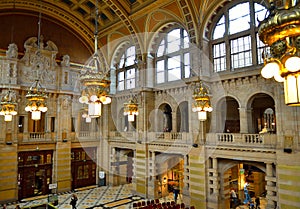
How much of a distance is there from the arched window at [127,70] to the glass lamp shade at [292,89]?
15631mm

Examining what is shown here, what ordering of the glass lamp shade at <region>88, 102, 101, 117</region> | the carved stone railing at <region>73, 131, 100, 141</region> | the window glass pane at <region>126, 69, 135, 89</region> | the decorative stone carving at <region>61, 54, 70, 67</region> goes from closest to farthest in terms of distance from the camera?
the glass lamp shade at <region>88, 102, 101, 117</region> → the decorative stone carving at <region>61, 54, 70, 67</region> → the window glass pane at <region>126, 69, 135, 89</region> → the carved stone railing at <region>73, 131, 100, 141</region>

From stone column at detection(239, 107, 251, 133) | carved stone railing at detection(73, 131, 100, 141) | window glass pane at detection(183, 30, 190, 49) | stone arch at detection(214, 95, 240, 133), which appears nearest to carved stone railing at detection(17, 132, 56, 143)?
carved stone railing at detection(73, 131, 100, 141)

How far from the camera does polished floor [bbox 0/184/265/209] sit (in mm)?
15210

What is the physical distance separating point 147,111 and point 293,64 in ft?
46.0

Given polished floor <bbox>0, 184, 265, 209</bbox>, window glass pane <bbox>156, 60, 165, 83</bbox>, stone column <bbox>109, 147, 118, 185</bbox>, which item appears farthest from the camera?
stone column <bbox>109, 147, 118, 185</bbox>

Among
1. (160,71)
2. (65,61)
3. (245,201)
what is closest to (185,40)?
(160,71)

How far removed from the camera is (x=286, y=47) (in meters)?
3.14

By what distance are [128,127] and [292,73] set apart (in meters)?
17.8

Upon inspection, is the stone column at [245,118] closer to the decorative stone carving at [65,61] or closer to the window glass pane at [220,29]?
the window glass pane at [220,29]

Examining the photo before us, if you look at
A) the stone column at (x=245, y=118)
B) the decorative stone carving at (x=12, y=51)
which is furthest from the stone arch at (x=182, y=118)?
the decorative stone carving at (x=12, y=51)

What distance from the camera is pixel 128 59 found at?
19.5 m

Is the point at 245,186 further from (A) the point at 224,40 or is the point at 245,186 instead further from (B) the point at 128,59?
(B) the point at 128,59

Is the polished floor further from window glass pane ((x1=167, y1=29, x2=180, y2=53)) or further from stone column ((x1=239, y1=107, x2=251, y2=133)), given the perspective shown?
window glass pane ((x1=167, y1=29, x2=180, y2=53))

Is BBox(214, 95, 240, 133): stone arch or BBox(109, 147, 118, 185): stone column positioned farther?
BBox(109, 147, 118, 185): stone column
